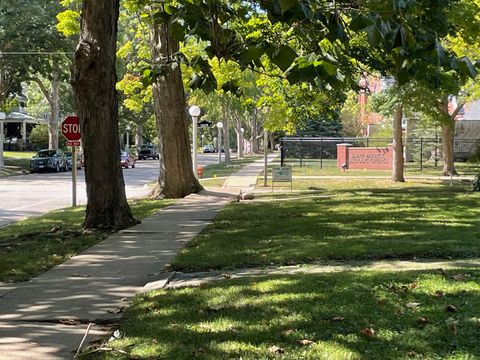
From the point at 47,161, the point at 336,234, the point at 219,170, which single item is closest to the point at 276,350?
the point at 336,234

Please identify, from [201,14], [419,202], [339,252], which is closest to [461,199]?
[419,202]

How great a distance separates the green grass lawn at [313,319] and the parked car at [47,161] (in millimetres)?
35922

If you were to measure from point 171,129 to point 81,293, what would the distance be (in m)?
12.6

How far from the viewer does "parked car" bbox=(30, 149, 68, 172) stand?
40.0 m

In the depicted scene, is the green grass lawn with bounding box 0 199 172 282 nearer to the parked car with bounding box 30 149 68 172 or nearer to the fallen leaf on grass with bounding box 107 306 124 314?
the fallen leaf on grass with bounding box 107 306 124 314

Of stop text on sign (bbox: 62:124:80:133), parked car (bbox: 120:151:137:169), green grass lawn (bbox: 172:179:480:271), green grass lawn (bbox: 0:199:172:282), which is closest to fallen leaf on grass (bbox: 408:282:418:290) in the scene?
green grass lawn (bbox: 172:179:480:271)

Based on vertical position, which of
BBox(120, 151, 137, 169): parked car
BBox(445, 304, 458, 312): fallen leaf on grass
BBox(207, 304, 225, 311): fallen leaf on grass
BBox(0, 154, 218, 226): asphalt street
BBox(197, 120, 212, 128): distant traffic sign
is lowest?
BBox(0, 154, 218, 226): asphalt street

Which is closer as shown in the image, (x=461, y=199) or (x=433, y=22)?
(x=433, y=22)

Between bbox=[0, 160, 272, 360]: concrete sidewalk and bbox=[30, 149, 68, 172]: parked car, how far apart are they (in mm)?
30664

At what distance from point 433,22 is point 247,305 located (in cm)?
847

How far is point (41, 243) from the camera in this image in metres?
10.2

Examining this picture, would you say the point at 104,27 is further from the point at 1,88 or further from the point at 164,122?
the point at 1,88

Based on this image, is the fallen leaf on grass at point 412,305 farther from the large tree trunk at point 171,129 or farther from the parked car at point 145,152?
the parked car at point 145,152

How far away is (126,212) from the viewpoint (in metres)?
12.1
